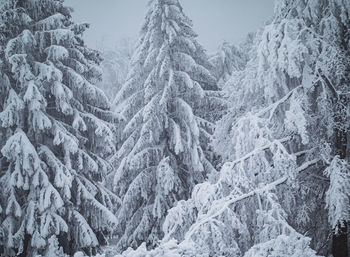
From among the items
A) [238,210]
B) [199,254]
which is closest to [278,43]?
[238,210]

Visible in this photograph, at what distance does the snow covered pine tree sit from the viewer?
930 centimetres

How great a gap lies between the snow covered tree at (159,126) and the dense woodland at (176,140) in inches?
2.3

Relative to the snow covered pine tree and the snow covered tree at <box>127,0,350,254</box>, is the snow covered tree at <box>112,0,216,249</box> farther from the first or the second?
the snow covered tree at <box>127,0,350,254</box>

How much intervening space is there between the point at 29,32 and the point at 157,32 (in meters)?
5.00

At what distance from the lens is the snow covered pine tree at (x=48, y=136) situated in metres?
9.30

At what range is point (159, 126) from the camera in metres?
12.2

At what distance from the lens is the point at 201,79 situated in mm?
13688

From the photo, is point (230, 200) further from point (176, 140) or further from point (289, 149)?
point (176, 140)

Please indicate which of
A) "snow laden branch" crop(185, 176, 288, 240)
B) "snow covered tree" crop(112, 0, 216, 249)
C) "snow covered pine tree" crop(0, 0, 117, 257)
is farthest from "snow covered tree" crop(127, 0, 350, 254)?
"snow covered tree" crop(112, 0, 216, 249)

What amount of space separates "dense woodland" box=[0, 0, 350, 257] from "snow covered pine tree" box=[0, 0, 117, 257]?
48mm

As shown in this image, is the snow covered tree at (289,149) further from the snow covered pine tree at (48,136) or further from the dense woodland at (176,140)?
the snow covered pine tree at (48,136)

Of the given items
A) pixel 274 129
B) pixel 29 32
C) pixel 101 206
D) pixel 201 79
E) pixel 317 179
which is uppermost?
pixel 29 32

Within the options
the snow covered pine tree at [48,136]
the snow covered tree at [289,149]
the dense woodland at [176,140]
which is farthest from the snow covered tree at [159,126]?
the snow covered tree at [289,149]

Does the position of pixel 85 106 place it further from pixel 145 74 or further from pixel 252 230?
pixel 252 230
